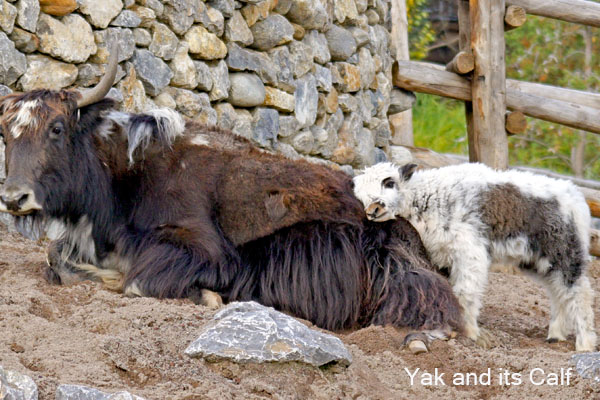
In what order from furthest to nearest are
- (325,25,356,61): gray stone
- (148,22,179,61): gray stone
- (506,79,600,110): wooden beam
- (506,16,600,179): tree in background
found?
(506,16,600,179): tree in background → (506,79,600,110): wooden beam → (325,25,356,61): gray stone → (148,22,179,61): gray stone

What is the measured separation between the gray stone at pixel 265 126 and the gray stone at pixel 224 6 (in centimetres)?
74

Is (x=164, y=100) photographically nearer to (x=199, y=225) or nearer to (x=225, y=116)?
(x=225, y=116)

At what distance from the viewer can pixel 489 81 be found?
338 inches

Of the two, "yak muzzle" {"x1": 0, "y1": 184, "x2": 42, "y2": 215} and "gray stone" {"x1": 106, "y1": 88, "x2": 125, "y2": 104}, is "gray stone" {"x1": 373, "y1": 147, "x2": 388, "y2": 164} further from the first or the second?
"yak muzzle" {"x1": 0, "y1": 184, "x2": 42, "y2": 215}

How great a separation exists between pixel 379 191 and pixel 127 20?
78.0 inches

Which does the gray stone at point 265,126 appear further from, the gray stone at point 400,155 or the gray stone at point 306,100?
the gray stone at point 400,155

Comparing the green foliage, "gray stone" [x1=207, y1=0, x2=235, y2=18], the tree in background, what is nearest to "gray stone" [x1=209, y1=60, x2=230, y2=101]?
"gray stone" [x1=207, y1=0, x2=235, y2=18]

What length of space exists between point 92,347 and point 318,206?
1.74 meters

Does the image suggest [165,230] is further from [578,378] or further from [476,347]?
[578,378]

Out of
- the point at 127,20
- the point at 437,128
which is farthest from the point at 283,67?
the point at 437,128

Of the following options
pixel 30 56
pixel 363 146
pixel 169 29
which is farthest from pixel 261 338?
pixel 363 146

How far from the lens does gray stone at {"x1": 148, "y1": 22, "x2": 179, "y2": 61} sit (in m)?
5.75

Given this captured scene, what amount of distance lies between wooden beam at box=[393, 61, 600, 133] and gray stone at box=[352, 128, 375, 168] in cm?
97

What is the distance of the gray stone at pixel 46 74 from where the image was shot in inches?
199
